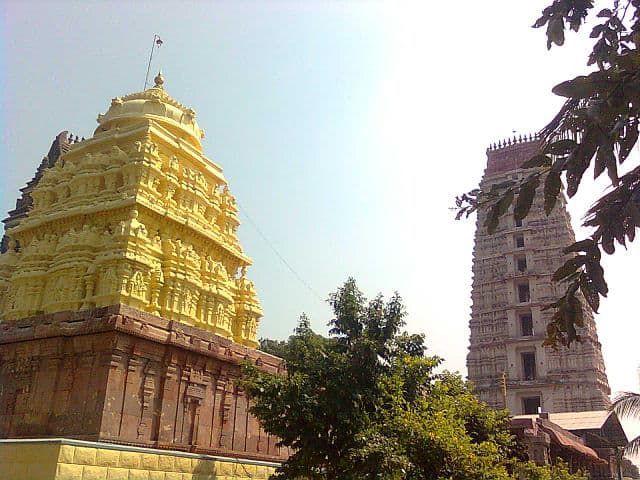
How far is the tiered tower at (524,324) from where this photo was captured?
120ft

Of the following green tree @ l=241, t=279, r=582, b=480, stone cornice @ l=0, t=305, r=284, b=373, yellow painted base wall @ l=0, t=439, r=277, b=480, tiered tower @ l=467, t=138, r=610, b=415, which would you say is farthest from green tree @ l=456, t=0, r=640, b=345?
tiered tower @ l=467, t=138, r=610, b=415

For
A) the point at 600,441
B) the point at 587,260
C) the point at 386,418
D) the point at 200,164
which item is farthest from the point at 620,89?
the point at 600,441

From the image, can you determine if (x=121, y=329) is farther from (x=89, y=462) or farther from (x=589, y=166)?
(x=589, y=166)

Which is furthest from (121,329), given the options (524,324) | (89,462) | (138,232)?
(524,324)

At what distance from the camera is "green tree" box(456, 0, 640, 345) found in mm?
3480

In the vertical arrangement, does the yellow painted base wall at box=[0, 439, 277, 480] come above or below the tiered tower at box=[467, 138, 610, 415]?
below

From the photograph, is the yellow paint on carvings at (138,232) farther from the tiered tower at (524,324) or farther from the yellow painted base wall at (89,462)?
the tiered tower at (524,324)

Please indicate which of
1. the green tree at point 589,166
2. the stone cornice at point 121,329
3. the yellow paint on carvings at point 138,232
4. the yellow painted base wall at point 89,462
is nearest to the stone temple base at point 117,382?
the stone cornice at point 121,329

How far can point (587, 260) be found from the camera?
4148 millimetres

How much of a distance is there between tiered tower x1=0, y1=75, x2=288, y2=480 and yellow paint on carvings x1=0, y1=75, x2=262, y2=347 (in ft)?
0.19

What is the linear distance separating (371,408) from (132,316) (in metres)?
7.77

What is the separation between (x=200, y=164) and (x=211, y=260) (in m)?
4.72

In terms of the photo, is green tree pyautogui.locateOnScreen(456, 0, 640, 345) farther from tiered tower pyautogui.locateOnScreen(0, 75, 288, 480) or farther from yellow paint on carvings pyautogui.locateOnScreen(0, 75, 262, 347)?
yellow paint on carvings pyautogui.locateOnScreen(0, 75, 262, 347)

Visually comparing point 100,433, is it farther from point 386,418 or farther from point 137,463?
point 386,418
